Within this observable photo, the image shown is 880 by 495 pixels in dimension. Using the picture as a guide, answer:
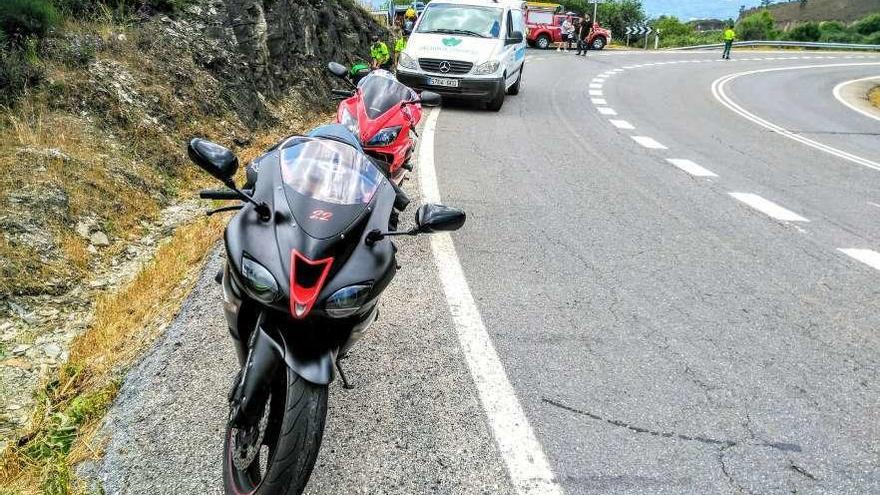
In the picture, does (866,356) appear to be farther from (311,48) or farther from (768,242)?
(311,48)

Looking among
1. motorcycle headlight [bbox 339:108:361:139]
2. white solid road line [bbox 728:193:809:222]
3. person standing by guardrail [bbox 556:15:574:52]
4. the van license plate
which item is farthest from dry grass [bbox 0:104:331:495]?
person standing by guardrail [bbox 556:15:574:52]

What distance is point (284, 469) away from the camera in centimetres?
247

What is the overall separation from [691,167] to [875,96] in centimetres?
1525

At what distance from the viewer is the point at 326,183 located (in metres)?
3.00

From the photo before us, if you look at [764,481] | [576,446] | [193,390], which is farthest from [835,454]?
[193,390]

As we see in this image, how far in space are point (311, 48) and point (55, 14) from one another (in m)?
5.54

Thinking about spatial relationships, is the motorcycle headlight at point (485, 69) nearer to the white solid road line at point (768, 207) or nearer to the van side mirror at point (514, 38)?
the van side mirror at point (514, 38)

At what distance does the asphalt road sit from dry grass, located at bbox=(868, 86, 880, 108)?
43.7 ft

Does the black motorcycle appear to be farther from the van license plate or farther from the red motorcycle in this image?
the van license plate

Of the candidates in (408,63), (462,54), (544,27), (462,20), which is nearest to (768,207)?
(462,54)

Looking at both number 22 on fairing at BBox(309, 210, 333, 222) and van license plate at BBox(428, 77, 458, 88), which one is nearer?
number 22 on fairing at BBox(309, 210, 333, 222)

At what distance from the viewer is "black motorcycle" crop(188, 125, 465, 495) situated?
258 centimetres

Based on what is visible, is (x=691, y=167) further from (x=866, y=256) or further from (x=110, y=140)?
(x=110, y=140)

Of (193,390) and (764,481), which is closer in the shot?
(764,481)
